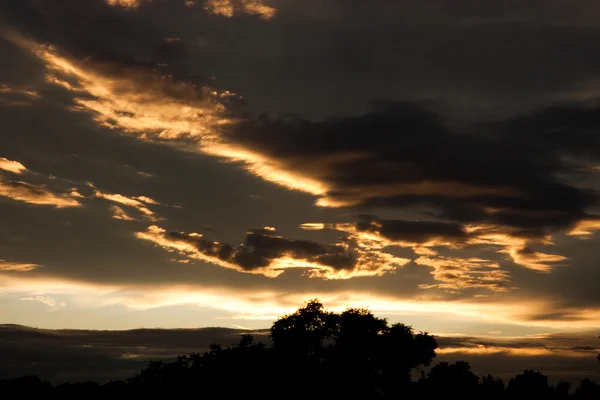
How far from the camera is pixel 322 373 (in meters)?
69.0

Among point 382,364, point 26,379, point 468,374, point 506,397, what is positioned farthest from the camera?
point 382,364

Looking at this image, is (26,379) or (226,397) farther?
(26,379)

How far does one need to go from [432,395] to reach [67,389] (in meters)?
37.8

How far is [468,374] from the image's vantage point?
94.4 metres

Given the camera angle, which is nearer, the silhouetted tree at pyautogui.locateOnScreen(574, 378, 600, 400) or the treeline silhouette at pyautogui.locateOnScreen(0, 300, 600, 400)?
the treeline silhouette at pyautogui.locateOnScreen(0, 300, 600, 400)

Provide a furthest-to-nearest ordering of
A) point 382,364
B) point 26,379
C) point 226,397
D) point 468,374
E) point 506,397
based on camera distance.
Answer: point 382,364
point 468,374
point 506,397
point 26,379
point 226,397

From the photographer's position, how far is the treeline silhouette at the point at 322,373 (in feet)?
213

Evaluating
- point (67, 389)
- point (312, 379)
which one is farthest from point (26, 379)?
point (312, 379)

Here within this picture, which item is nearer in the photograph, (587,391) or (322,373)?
(322,373)

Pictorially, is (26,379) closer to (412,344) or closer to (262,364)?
(262,364)

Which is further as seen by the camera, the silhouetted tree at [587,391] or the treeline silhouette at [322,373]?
the silhouetted tree at [587,391]

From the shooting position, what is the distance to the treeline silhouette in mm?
65000

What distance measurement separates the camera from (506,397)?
78062mm

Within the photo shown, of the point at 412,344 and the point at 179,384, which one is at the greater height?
the point at 412,344
